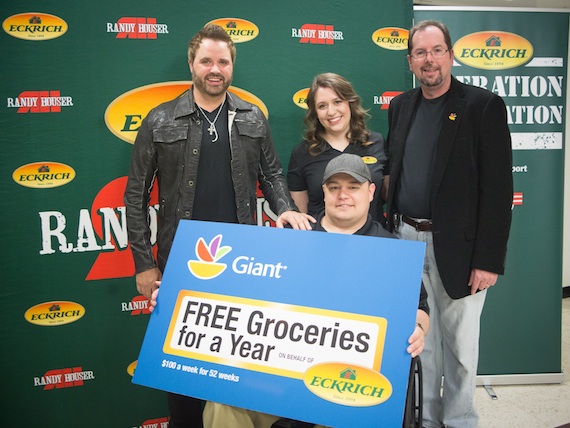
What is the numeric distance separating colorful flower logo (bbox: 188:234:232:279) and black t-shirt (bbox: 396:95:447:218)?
981 mm

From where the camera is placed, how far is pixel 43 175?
260cm

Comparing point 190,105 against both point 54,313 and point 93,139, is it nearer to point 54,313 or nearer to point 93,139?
point 93,139

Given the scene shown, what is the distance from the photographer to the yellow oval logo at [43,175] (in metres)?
2.57

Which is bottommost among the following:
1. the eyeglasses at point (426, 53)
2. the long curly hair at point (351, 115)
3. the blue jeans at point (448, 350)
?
the blue jeans at point (448, 350)

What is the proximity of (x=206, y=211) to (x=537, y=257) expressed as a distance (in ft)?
7.58

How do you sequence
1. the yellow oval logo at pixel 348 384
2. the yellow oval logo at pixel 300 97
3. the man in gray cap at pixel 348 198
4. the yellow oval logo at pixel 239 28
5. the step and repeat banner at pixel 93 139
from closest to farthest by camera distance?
1. the yellow oval logo at pixel 348 384
2. the man in gray cap at pixel 348 198
3. the step and repeat banner at pixel 93 139
4. the yellow oval logo at pixel 239 28
5. the yellow oval logo at pixel 300 97

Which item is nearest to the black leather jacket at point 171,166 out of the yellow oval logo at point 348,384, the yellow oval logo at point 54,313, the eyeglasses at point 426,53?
the yellow oval logo at point 54,313

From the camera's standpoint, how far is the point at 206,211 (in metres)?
2.31

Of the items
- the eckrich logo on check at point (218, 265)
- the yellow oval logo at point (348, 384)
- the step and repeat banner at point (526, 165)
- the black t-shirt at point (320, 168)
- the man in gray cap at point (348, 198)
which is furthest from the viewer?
the step and repeat banner at point (526, 165)

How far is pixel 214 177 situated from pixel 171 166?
205 mm

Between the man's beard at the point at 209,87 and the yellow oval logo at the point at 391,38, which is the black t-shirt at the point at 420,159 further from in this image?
the man's beard at the point at 209,87

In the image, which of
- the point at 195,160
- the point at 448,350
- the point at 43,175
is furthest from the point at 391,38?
the point at 43,175

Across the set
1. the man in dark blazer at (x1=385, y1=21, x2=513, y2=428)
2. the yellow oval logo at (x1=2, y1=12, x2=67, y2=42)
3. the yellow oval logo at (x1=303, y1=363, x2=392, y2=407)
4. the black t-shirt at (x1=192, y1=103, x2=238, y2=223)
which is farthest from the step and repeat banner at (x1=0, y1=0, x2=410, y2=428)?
the yellow oval logo at (x1=303, y1=363, x2=392, y2=407)

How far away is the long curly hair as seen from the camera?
A: 2.39 m
